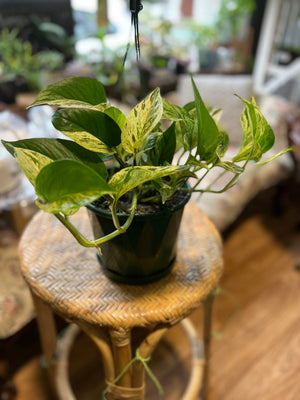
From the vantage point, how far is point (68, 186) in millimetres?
391

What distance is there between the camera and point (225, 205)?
146 cm

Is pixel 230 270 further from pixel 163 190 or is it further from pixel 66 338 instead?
pixel 163 190

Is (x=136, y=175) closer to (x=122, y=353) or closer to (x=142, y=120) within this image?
(x=142, y=120)

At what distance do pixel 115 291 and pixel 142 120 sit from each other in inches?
12.5

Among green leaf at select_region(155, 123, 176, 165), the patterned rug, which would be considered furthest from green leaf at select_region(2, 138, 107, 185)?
the patterned rug

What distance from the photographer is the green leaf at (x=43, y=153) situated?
17.2 inches

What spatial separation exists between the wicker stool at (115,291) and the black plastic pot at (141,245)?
3cm

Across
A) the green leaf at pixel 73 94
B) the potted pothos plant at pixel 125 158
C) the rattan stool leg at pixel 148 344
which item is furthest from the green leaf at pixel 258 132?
the rattan stool leg at pixel 148 344

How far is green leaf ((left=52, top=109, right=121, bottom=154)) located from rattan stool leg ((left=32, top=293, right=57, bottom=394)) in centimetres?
45

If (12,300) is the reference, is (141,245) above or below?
above

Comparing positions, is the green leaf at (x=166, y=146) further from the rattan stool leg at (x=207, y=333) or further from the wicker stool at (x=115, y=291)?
the rattan stool leg at (x=207, y=333)

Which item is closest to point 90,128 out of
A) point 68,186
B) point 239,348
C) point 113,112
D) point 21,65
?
point 113,112

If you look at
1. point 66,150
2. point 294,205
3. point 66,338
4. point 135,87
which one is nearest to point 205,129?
point 66,150

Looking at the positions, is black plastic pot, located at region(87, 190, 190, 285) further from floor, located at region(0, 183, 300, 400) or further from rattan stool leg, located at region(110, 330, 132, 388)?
floor, located at region(0, 183, 300, 400)
